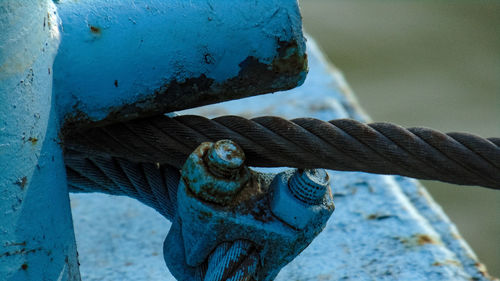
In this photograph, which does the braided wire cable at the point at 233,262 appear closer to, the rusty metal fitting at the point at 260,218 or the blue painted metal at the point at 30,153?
the rusty metal fitting at the point at 260,218

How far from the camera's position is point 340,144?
846 mm

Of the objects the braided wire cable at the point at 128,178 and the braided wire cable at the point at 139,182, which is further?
the braided wire cable at the point at 128,178

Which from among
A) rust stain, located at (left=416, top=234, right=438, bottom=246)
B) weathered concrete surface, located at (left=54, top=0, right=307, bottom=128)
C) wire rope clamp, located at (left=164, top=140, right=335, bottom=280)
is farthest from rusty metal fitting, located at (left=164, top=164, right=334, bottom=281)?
rust stain, located at (left=416, top=234, right=438, bottom=246)

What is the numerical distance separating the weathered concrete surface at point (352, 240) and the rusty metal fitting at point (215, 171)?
45 cm

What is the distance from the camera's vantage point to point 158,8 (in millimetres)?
792

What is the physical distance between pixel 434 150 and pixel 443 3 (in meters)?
3.39

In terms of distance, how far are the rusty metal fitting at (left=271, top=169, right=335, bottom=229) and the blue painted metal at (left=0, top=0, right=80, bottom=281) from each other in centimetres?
25

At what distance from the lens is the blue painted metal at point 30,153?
695mm

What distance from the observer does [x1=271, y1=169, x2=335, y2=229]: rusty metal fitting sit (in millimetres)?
795

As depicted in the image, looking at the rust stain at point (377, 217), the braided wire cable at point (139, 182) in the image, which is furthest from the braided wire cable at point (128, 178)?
the rust stain at point (377, 217)

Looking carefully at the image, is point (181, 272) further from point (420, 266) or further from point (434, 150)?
point (420, 266)

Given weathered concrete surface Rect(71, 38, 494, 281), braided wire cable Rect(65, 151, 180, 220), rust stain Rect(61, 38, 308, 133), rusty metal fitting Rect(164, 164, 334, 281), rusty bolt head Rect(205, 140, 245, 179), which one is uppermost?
rust stain Rect(61, 38, 308, 133)

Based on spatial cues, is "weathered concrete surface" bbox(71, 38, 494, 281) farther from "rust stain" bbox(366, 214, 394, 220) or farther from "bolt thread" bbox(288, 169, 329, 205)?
"bolt thread" bbox(288, 169, 329, 205)

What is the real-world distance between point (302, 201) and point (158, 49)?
25 centimetres
